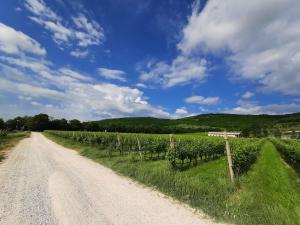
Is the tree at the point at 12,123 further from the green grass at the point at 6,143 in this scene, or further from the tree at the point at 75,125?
the green grass at the point at 6,143

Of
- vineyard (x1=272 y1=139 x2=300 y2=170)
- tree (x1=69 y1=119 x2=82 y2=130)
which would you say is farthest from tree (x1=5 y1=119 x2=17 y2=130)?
vineyard (x1=272 y1=139 x2=300 y2=170)

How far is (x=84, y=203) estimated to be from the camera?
7098 mm

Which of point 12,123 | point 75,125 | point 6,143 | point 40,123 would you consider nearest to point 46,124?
point 40,123

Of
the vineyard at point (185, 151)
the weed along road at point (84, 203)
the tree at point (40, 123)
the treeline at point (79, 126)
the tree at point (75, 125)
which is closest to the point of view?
the weed along road at point (84, 203)

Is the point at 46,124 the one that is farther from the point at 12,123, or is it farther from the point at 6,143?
the point at 6,143

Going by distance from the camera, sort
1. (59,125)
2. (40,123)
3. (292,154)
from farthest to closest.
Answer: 1. (59,125)
2. (40,123)
3. (292,154)

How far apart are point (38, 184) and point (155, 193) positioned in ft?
16.1

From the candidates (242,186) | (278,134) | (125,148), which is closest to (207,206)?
(242,186)

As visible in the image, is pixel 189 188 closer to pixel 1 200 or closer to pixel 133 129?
pixel 1 200

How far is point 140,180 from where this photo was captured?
33.6 feet

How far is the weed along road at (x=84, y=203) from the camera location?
232 inches

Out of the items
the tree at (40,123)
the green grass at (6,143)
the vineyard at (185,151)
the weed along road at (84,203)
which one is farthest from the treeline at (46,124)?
the weed along road at (84,203)

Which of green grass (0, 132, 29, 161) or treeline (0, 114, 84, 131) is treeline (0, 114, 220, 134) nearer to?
treeline (0, 114, 84, 131)

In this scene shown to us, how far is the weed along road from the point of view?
5891 mm
